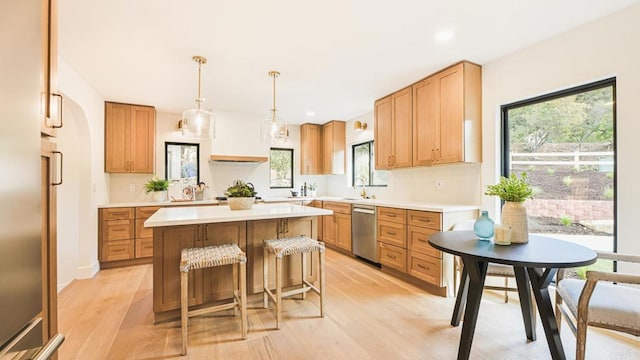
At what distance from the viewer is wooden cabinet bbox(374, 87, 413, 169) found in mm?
3594

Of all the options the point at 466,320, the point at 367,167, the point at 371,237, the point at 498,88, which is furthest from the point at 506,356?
the point at 367,167

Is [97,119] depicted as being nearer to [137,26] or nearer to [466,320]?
[137,26]

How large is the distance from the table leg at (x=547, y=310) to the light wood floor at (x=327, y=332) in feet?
0.93

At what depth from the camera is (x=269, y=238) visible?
2678 mm

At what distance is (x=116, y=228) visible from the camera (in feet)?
12.4

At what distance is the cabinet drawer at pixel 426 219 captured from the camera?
111 inches

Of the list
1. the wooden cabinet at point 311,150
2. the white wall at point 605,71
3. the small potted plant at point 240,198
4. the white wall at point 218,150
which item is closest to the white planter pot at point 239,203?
the small potted plant at point 240,198

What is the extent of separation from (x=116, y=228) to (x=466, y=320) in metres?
4.24

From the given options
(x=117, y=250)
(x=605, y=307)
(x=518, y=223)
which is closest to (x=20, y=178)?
(x=518, y=223)

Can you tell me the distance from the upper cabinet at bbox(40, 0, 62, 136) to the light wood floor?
1.60 meters

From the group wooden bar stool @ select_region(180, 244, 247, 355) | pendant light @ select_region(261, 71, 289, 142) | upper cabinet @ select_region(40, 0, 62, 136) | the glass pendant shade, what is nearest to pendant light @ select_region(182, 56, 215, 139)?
the glass pendant shade

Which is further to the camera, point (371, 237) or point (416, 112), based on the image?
point (371, 237)

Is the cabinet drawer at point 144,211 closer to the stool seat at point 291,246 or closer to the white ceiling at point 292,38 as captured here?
the white ceiling at point 292,38

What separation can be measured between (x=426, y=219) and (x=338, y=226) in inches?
72.7
